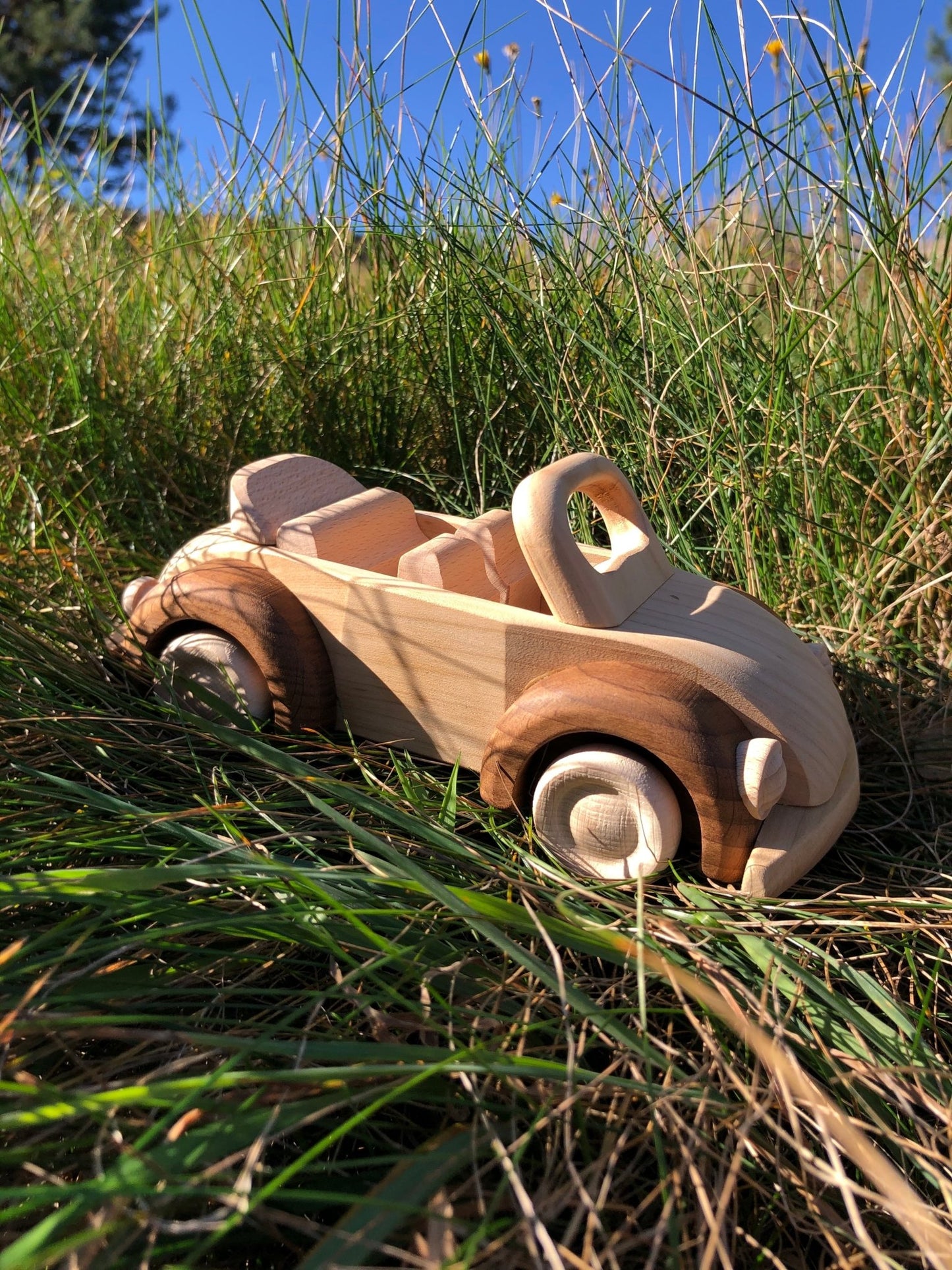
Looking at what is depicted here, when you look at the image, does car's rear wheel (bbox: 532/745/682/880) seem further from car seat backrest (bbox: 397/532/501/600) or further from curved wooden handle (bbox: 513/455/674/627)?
car seat backrest (bbox: 397/532/501/600)

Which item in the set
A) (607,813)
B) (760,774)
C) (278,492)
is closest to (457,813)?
(607,813)

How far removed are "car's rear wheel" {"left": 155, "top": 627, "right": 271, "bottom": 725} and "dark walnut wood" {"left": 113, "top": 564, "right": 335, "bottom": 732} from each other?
2 cm

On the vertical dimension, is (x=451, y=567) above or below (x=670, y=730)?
above

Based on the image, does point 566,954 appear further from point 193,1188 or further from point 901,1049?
point 193,1188

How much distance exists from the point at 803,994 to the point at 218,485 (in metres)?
1.48

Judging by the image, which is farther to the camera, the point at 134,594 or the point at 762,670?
the point at 134,594

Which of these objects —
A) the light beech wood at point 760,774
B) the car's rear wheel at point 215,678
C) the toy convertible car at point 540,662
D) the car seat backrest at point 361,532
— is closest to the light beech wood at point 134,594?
the toy convertible car at point 540,662

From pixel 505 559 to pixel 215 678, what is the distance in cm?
43

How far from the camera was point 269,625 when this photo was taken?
1.35 m

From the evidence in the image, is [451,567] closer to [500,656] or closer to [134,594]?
[500,656]

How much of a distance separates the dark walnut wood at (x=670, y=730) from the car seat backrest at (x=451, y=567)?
0.68 feet

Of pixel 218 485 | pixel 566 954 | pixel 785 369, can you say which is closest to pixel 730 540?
pixel 785 369

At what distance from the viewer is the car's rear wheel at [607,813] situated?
1.12 m

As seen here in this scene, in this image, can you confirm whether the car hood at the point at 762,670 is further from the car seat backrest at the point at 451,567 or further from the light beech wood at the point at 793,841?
the car seat backrest at the point at 451,567
